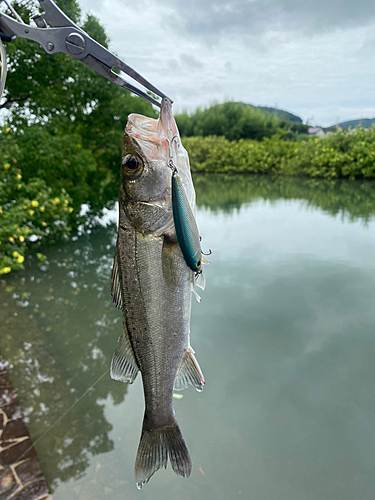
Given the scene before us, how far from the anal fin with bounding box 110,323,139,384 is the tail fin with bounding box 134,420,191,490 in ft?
0.64

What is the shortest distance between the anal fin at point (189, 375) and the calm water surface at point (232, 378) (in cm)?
303

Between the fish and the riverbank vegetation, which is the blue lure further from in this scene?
the riverbank vegetation

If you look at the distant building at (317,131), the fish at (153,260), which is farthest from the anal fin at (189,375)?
the distant building at (317,131)

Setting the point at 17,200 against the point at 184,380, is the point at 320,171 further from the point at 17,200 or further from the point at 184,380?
the point at 184,380

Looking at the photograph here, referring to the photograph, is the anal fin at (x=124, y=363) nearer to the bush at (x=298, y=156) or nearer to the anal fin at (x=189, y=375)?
the anal fin at (x=189, y=375)

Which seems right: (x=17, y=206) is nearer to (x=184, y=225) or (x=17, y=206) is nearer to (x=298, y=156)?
(x=184, y=225)

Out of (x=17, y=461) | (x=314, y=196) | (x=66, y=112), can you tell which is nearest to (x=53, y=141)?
(x=66, y=112)

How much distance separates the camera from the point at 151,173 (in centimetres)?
108

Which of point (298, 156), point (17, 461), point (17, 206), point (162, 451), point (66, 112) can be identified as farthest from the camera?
point (298, 156)

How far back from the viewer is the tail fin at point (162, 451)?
1.18 m

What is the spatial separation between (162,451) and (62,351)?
5.30 meters

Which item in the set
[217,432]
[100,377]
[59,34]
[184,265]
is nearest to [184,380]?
[184,265]

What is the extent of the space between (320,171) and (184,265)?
1222 inches

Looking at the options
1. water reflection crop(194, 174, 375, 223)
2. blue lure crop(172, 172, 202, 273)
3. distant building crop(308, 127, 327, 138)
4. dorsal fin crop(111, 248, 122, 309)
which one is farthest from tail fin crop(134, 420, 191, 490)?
distant building crop(308, 127, 327, 138)
